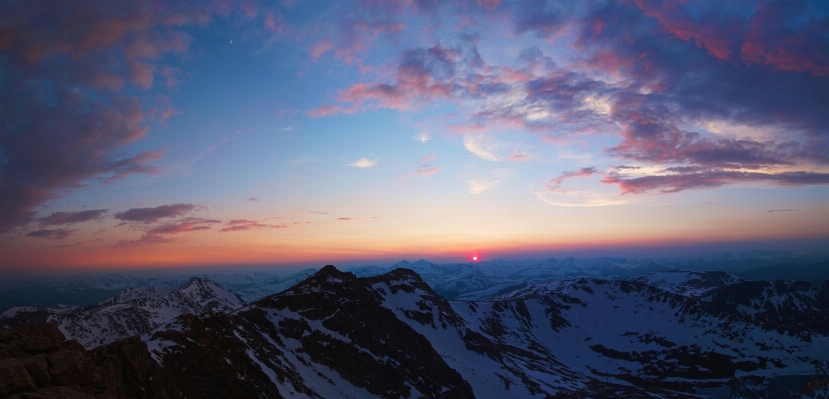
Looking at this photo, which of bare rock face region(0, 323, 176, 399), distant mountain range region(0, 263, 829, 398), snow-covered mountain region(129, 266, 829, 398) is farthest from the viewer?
snow-covered mountain region(129, 266, 829, 398)

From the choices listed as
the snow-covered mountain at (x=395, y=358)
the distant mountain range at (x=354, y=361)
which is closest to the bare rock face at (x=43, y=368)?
the distant mountain range at (x=354, y=361)

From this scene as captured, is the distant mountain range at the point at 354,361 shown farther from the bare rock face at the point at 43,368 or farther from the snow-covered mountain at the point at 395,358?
the snow-covered mountain at the point at 395,358

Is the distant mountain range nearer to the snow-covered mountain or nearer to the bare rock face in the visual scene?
the bare rock face

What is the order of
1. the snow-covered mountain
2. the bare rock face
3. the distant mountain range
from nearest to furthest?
the bare rock face
the distant mountain range
the snow-covered mountain

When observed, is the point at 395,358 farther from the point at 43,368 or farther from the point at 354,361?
the point at 43,368

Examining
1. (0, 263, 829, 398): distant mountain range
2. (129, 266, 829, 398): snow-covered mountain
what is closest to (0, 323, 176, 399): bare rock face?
(0, 263, 829, 398): distant mountain range

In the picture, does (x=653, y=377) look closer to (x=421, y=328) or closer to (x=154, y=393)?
(x=421, y=328)

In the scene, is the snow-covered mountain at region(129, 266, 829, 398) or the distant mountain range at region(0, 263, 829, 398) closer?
the distant mountain range at region(0, 263, 829, 398)

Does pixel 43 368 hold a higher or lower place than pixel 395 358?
higher

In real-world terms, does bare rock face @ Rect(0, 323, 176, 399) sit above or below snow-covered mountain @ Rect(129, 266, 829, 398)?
above

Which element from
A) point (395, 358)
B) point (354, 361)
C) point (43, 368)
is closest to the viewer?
point (43, 368)

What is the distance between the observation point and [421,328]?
491 ft

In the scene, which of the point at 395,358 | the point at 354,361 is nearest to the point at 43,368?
the point at 354,361

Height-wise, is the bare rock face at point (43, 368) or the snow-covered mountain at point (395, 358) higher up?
the bare rock face at point (43, 368)
